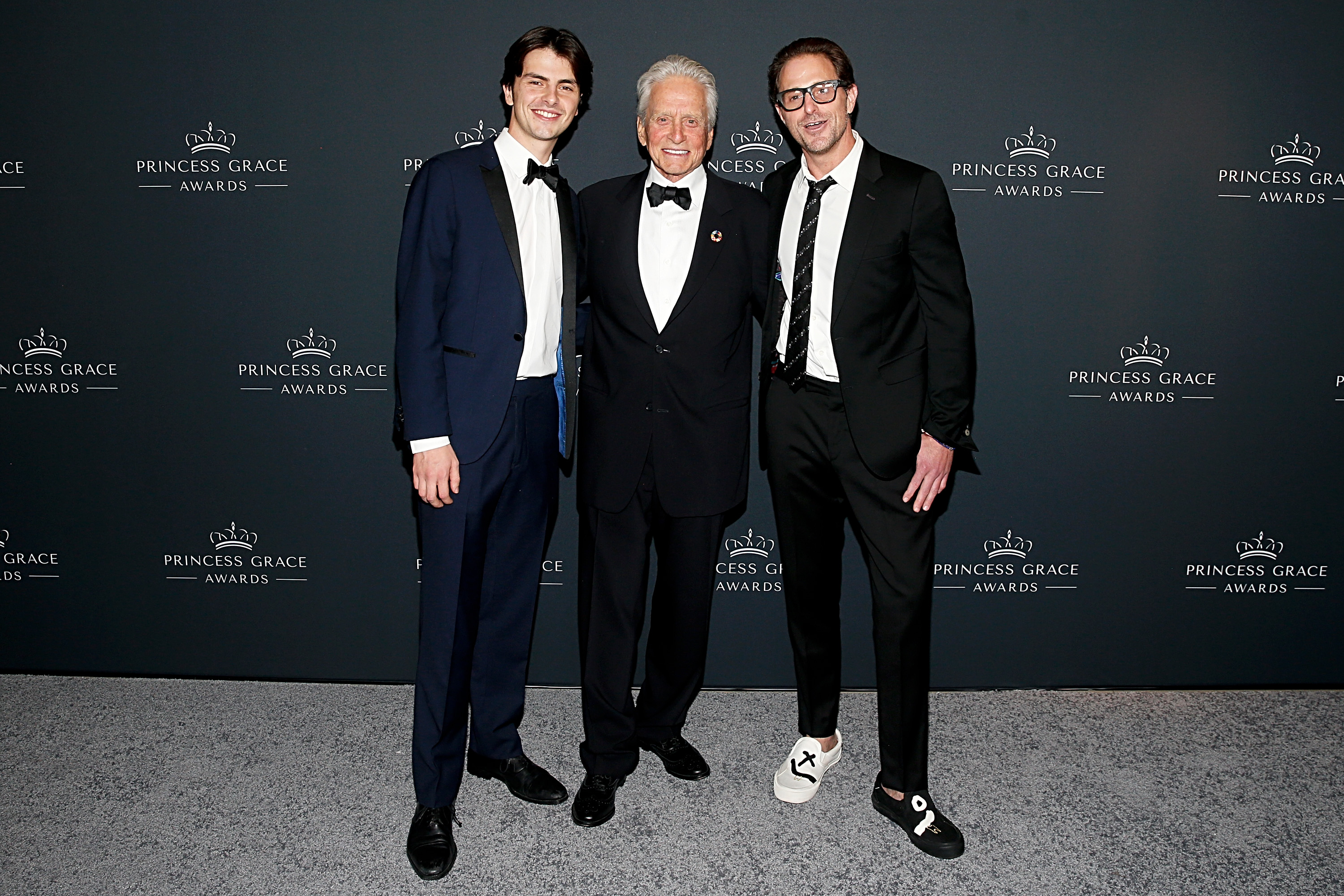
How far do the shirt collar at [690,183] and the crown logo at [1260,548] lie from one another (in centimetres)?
231

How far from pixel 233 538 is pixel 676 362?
1878 millimetres

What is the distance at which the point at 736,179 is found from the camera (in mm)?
2912

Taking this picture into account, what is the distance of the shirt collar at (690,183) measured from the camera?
7.75 ft

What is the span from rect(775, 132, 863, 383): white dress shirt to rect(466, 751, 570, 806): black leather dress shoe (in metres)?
1.40

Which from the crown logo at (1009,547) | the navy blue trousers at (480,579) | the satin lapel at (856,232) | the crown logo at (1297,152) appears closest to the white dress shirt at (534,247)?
the navy blue trousers at (480,579)

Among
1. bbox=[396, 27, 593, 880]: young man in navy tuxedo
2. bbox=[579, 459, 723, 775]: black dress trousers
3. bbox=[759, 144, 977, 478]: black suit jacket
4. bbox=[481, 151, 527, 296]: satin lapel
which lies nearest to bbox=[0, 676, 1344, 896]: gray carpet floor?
bbox=[579, 459, 723, 775]: black dress trousers

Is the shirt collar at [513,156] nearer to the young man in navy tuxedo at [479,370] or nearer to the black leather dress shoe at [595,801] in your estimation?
the young man in navy tuxedo at [479,370]

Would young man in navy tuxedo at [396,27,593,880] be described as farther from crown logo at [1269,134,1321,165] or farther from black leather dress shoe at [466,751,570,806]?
crown logo at [1269,134,1321,165]

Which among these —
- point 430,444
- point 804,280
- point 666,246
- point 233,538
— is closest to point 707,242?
point 666,246

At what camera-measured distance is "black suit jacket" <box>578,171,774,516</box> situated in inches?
91.2

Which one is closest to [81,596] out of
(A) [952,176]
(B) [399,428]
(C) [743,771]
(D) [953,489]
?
(B) [399,428]

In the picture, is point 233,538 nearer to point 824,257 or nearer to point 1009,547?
point 824,257

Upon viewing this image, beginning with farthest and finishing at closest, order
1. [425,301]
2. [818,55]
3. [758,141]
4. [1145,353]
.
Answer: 1. [1145,353]
2. [758,141]
3. [818,55]
4. [425,301]

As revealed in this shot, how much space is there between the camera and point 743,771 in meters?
2.68
